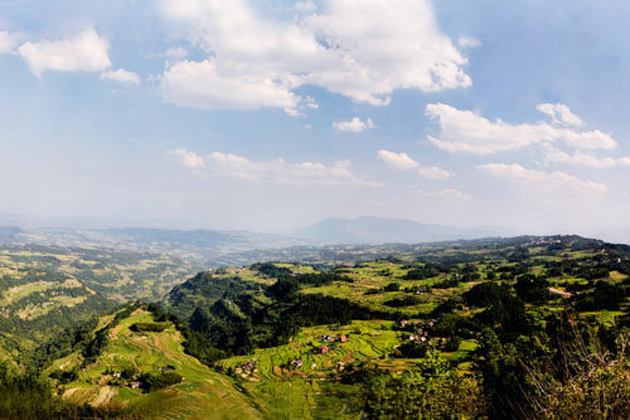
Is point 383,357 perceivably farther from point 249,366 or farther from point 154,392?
point 154,392

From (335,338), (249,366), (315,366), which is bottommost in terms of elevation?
(249,366)

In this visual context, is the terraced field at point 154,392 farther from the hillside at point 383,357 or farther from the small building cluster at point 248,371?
the small building cluster at point 248,371

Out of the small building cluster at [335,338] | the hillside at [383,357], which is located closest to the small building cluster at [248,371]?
the hillside at [383,357]

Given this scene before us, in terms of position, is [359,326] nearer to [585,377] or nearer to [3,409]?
[3,409]

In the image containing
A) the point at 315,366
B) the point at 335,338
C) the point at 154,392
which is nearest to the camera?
the point at 154,392

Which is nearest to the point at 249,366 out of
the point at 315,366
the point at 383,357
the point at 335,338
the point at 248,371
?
the point at 248,371

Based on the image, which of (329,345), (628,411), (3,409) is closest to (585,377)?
(628,411)

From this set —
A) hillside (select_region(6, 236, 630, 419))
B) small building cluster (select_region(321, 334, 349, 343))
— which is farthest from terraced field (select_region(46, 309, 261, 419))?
small building cluster (select_region(321, 334, 349, 343))

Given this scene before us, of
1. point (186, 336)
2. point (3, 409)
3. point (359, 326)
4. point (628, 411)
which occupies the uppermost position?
point (628, 411)

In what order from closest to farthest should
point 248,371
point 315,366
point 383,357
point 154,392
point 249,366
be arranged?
point 154,392 < point 315,366 < point 383,357 < point 248,371 < point 249,366

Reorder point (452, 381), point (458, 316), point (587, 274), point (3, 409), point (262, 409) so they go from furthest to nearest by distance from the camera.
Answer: point (587, 274) < point (458, 316) < point (262, 409) < point (3, 409) < point (452, 381)

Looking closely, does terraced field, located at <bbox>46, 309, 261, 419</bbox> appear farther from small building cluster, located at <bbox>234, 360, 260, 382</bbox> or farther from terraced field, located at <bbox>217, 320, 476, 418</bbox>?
terraced field, located at <bbox>217, 320, 476, 418</bbox>
